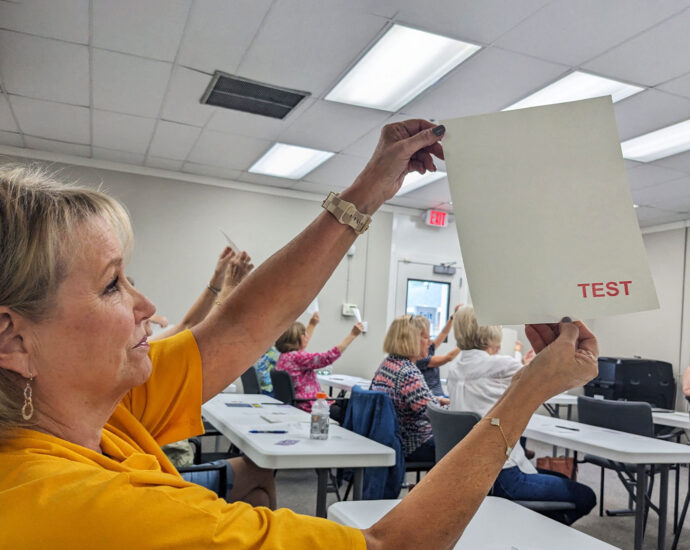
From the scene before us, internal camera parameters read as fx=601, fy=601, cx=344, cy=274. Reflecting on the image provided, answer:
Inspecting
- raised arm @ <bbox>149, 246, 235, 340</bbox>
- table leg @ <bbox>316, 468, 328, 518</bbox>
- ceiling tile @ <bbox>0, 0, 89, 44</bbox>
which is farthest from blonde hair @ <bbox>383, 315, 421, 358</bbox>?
ceiling tile @ <bbox>0, 0, 89, 44</bbox>

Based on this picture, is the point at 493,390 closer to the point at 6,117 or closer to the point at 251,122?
the point at 251,122

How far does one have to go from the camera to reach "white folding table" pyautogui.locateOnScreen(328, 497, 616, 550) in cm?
137

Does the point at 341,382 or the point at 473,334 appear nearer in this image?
the point at 473,334

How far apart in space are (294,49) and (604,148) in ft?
11.2

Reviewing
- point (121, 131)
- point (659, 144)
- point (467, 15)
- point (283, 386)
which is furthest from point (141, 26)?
point (659, 144)

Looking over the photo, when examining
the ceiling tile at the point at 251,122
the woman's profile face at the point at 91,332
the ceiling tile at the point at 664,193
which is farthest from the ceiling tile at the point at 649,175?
the woman's profile face at the point at 91,332

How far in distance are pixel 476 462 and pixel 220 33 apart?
3.59 m

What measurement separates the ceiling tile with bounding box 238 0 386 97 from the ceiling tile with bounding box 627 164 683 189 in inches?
136

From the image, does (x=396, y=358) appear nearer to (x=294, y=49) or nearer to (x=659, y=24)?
(x=294, y=49)

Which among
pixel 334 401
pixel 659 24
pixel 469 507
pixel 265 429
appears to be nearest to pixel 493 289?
pixel 469 507

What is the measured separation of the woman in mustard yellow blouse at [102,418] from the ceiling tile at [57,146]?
622 centimetres

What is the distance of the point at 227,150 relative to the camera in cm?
628

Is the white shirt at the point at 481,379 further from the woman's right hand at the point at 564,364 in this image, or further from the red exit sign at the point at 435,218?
the red exit sign at the point at 435,218

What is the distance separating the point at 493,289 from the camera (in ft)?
2.70
